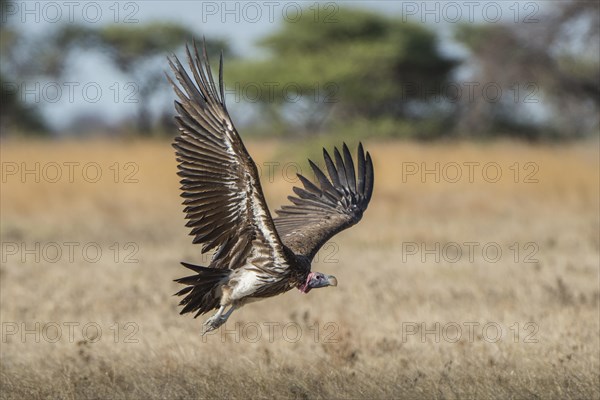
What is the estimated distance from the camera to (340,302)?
10141 millimetres

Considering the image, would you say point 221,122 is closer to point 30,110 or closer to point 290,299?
point 290,299

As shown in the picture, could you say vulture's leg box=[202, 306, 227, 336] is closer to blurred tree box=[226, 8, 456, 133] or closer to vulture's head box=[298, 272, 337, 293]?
vulture's head box=[298, 272, 337, 293]

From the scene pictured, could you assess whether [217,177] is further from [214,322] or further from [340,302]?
[340,302]

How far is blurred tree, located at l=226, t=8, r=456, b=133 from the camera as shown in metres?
36.8

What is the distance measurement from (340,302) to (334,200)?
2017 millimetres

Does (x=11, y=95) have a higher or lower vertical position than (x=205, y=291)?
higher

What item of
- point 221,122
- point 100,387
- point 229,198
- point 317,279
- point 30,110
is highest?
point 30,110

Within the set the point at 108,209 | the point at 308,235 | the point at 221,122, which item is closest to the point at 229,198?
the point at 221,122

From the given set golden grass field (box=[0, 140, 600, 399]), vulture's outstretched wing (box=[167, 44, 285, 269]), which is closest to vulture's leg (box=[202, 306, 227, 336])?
golden grass field (box=[0, 140, 600, 399])

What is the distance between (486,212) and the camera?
1775 centimetres

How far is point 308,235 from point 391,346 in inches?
46.4

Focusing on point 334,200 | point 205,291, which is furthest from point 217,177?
point 334,200

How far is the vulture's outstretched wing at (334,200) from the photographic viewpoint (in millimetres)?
8039

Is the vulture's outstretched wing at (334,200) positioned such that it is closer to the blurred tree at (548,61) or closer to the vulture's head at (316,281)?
the vulture's head at (316,281)
